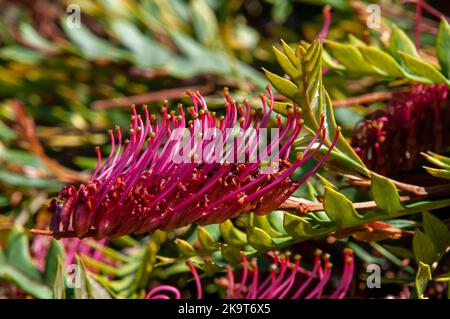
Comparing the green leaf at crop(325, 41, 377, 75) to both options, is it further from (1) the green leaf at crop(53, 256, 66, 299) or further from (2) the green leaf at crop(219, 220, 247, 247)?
(1) the green leaf at crop(53, 256, 66, 299)

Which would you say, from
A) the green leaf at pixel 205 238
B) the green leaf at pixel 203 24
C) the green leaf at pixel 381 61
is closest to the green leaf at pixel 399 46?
the green leaf at pixel 381 61

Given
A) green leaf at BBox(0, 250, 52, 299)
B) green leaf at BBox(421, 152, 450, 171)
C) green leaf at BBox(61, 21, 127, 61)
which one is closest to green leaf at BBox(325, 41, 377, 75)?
green leaf at BBox(421, 152, 450, 171)

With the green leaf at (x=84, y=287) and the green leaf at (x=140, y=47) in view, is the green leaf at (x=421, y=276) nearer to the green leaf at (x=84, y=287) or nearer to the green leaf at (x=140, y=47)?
the green leaf at (x=84, y=287)

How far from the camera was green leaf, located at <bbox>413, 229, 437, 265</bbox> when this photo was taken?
0.69 metres

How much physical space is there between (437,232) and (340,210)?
0.10 m

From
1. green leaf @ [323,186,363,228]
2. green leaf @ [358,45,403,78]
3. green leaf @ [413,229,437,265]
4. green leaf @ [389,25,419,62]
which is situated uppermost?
green leaf @ [389,25,419,62]

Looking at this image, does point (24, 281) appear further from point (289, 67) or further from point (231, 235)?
point (289, 67)

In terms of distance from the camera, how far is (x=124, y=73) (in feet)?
4.33

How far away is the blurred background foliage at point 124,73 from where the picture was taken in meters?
1.14

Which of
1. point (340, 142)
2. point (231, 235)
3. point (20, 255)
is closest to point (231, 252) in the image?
point (231, 235)

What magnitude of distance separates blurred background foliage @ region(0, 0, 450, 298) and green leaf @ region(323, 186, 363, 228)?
0.32 metres

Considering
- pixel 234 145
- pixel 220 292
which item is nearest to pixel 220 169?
pixel 234 145

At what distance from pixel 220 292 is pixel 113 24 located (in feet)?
1.66

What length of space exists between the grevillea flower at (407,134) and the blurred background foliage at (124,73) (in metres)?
0.18
